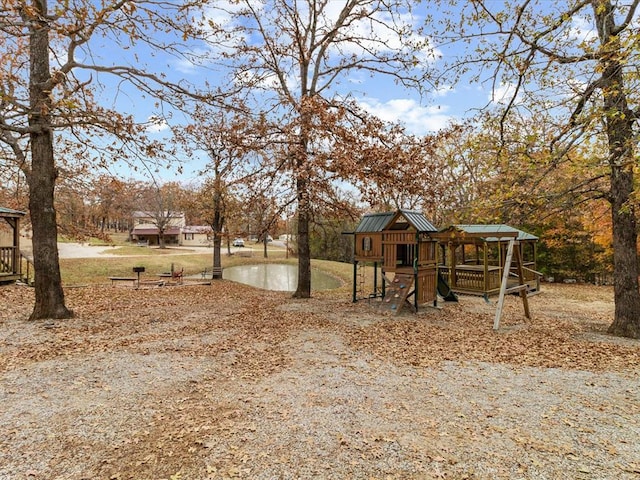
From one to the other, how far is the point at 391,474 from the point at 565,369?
427 cm

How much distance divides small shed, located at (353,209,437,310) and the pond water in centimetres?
866

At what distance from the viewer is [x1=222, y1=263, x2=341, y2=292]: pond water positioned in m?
21.0

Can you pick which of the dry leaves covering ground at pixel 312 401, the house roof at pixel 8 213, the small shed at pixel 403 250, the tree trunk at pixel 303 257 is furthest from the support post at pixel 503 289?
the house roof at pixel 8 213

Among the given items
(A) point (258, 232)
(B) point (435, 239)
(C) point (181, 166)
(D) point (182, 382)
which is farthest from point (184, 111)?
(B) point (435, 239)

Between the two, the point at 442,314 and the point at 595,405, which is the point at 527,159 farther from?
the point at 442,314

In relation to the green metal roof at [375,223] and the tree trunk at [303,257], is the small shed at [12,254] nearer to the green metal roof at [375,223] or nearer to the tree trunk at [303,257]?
the tree trunk at [303,257]

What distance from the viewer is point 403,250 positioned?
450 inches

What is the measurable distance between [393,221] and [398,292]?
7.45 feet

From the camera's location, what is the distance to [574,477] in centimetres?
295

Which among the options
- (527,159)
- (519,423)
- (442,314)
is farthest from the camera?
(442,314)

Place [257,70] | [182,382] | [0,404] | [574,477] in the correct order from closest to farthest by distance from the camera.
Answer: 1. [574,477]
2. [0,404]
3. [182,382]
4. [257,70]

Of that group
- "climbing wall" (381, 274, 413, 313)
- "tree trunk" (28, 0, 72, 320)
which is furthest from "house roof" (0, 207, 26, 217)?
"climbing wall" (381, 274, 413, 313)

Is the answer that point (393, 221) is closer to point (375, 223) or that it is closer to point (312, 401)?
point (375, 223)

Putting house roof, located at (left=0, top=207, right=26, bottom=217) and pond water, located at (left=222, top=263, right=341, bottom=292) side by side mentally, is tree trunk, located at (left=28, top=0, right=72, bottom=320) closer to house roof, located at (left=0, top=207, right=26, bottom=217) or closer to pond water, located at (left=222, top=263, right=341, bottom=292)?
house roof, located at (left=0, top=207, right=26, bottom=217)
